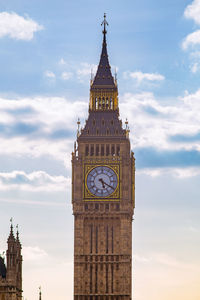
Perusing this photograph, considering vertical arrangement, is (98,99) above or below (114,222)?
above

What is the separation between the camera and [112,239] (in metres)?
156

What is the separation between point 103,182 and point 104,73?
17457 mm

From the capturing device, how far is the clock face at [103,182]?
157 meters

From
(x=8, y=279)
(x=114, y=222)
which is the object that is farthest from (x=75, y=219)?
(x=8, y=279)

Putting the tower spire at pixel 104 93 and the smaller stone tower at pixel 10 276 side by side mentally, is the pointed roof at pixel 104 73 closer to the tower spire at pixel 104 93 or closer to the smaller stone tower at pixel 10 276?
the tower spire at pixel 104 93

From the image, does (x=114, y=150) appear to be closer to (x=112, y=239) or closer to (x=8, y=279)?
(x=112, y=239)

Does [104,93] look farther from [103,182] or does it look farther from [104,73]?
[103,182]

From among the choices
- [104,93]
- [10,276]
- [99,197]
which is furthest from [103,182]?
[10,276]

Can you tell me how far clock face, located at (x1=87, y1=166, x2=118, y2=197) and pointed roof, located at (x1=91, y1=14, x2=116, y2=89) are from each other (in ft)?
42.6

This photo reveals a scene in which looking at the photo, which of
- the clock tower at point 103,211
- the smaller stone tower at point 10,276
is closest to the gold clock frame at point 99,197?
the clock tower at point 103,211

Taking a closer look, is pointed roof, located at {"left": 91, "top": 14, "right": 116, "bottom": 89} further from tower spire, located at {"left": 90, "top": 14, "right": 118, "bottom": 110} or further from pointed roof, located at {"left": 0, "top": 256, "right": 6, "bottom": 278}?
pointed roof, located at {"left": 0, "top": 256, "right": 6, "bottom": 278}

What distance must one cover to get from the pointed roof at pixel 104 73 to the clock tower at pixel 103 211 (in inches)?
252

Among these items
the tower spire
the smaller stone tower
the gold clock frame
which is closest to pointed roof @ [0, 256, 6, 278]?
the smaller stone tower

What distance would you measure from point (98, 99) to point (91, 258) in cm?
2329
